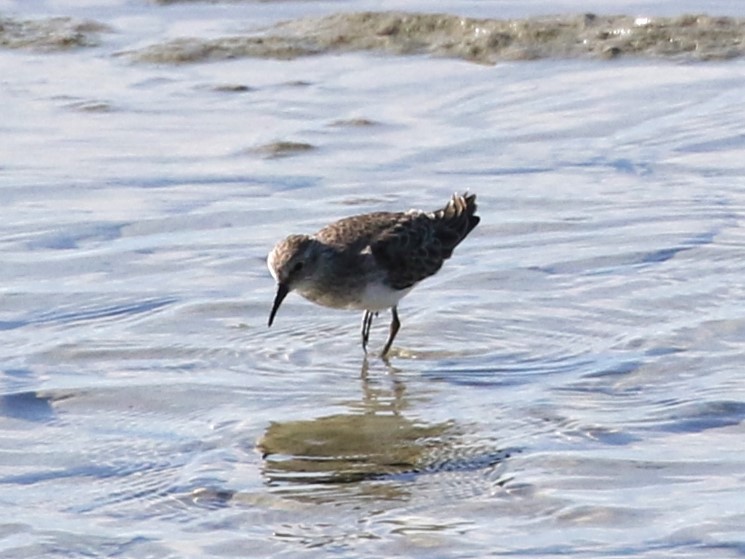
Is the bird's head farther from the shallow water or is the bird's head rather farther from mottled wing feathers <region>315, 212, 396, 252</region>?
mottled wing feathers <region>315, 212, 396, 252</region>

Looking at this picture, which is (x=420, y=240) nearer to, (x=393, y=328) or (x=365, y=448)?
(x=393, y=328)

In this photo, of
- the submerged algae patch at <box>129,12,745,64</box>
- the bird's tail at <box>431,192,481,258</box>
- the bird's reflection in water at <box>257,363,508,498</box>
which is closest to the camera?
the bird's reflection in water at <box>257,363,508,498</box>

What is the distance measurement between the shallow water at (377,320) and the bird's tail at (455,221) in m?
0.17

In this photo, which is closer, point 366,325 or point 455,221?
point 366,325

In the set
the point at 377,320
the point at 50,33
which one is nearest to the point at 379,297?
the point at 377,320

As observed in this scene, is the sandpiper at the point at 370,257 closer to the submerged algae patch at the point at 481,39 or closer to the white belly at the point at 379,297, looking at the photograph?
the white belly at the point at 379,297

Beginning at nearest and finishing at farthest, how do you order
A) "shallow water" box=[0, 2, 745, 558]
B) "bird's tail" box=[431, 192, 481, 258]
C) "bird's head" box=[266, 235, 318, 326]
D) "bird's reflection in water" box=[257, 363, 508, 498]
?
"shallow water" box=[0, 2, 745, 558]
"bird's reflection in water" box=[257, 363, 508, 498]
"bird's head" box=[266, 235, 318, 326]
"bird's tail" box=[431, 192, 481, 258]

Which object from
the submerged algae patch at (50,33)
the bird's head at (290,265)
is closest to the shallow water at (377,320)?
the submerged algae patch at (50,33)

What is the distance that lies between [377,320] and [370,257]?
0.28 meters

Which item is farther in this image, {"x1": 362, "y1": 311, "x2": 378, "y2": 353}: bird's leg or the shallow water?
{"x1": 362, "y1": 311, "x2": 378, "y2": 353}: bird's leg

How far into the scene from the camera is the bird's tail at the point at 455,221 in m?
7.82

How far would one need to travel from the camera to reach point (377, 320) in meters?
7.75

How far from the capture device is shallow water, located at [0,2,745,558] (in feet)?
17.9

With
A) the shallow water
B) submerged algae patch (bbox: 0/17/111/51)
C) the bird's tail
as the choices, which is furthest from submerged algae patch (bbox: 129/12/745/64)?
the bird's tail
